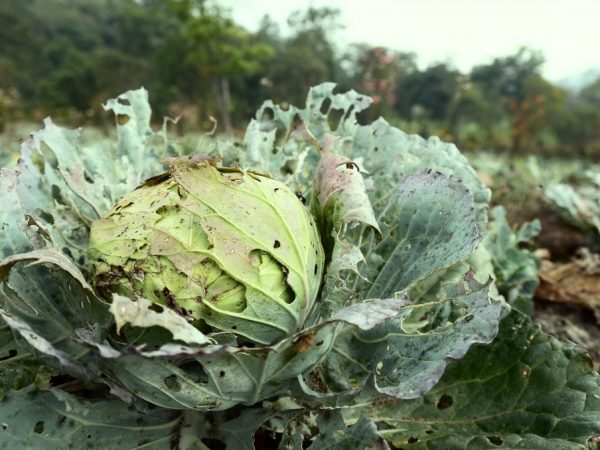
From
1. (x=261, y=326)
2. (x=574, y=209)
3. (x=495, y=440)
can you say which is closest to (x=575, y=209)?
(x=574, y=209)

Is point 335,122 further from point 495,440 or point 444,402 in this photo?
point 495,440

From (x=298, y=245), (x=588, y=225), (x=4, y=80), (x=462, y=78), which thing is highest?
(x=298, y=245)

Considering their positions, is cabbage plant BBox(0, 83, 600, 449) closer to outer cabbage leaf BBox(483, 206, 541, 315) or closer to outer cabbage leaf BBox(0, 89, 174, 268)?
outer cabbage leaf BBox(0, 89, 174, 268)

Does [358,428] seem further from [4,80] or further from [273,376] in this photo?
[4,80]

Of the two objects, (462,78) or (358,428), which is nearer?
(358,428)

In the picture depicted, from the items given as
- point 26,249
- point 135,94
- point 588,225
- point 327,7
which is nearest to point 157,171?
point 135,94

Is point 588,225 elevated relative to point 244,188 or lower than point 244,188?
lower

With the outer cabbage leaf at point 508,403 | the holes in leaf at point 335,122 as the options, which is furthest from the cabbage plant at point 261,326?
the holes in leaf at point 335,122
